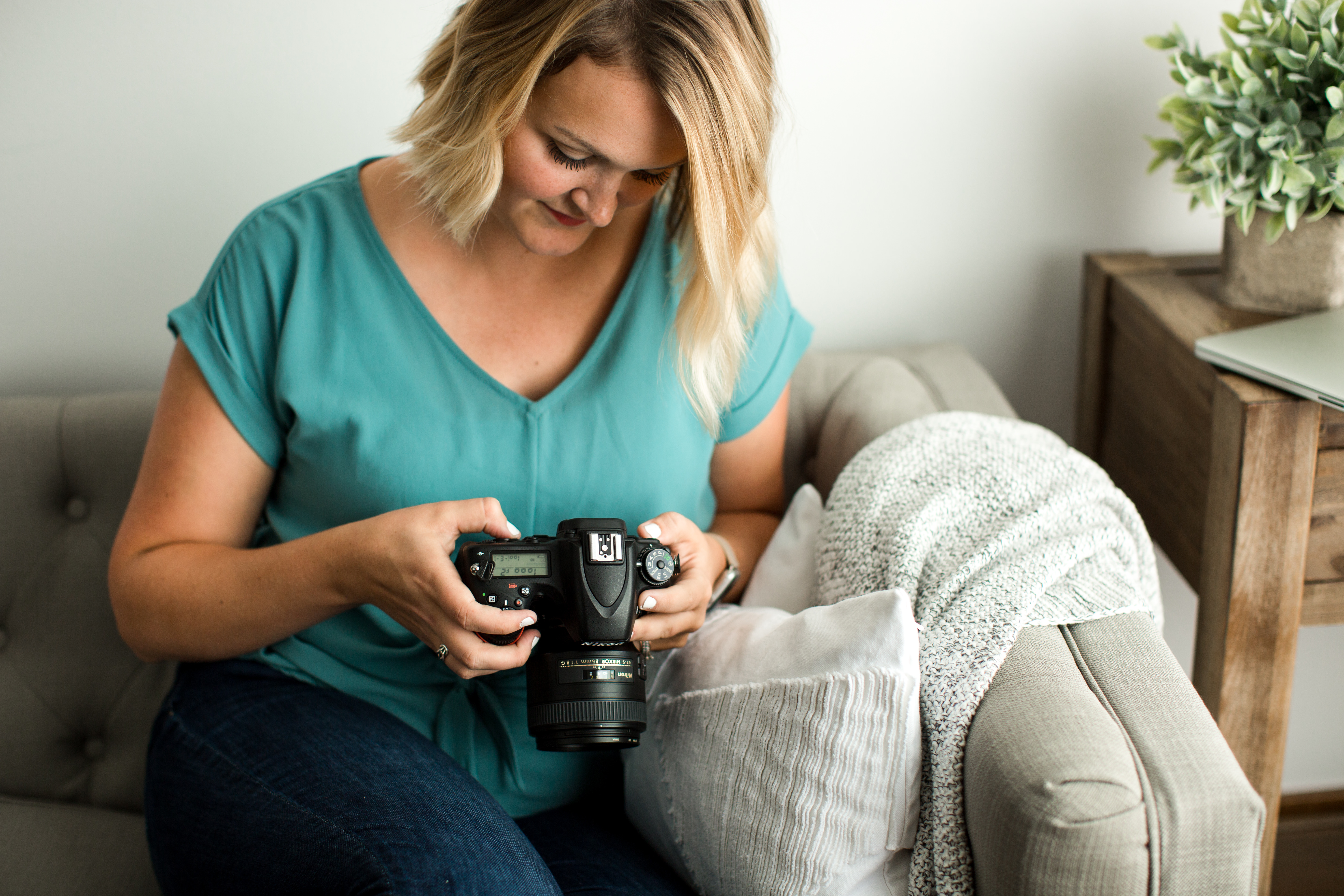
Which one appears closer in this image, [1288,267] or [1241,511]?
[1241,511]

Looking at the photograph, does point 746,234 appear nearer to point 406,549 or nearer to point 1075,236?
point 406,549

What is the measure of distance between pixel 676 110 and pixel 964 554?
46 centimetres

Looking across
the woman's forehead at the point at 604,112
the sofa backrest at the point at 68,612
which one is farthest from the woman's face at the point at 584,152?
the sofa backrest at the point at 68,612

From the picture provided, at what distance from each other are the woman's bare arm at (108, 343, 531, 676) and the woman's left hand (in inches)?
4.3

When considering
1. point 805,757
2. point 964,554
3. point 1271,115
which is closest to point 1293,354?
point 1271,115

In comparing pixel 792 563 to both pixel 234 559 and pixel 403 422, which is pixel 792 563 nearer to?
pixel 403 422

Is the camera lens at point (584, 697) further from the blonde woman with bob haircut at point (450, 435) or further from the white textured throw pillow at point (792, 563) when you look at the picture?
the white textured throw pillow at point (792, 563)

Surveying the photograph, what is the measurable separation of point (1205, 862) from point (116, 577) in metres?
0.93

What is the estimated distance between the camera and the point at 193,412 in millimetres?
881

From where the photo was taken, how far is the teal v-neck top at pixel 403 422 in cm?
89

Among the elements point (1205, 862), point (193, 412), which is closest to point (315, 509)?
point (193, 412)

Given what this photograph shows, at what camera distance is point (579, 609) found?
751mm

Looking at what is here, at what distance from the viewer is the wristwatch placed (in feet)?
3.17

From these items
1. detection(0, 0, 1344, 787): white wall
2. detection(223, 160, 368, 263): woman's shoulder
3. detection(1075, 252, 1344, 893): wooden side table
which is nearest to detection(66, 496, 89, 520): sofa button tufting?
detection(0, 0, 1344, 787): white wall
